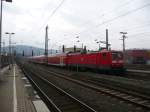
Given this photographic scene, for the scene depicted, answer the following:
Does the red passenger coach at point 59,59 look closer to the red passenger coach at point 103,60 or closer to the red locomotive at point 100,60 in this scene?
the red locomotive at point 100,60

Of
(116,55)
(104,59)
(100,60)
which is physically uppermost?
(116,55)

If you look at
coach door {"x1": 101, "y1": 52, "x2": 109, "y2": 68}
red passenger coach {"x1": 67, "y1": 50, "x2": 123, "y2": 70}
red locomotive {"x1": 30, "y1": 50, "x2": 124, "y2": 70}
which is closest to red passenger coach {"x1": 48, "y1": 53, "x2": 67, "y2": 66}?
red locomotive {"x1": 30, "y1": 50, "x2": 124, "y2": 70}

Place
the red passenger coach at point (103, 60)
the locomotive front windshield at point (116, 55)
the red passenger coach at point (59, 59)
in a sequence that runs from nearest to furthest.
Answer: the red passenger coach at point (103, 60) < the locomotive front windshield at point (116, 55) < the red passenger coach at point (59, 59)

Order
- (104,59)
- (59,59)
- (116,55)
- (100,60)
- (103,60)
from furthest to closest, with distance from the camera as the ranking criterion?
(59,59)
(100,60)
(103,60)
(104,59)
(116,55)

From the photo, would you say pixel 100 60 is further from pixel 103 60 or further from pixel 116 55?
pixel 116 55

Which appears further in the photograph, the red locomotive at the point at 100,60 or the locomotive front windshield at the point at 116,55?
the locomotive front windshield at the point at 116,55

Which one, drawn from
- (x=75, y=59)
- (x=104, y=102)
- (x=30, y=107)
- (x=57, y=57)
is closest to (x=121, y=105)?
(x=104, y=102)

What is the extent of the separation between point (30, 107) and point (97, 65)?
72.4 ft

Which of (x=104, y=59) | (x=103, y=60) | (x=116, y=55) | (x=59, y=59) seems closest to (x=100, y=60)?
(x=103, y=60)

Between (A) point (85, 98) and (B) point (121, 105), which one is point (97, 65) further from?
(B) point (121, 105)

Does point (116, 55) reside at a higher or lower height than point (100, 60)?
higher

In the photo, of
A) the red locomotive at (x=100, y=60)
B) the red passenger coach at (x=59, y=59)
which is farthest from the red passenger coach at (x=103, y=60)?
the red passenger coach at (x=59, y=59)

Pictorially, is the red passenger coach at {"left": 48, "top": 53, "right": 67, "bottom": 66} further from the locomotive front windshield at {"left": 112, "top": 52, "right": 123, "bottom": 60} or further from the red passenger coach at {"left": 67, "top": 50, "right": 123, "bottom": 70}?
the locomotive front windshield at {"left": 112, "top": 52, "right": 123, "bottom": 60}

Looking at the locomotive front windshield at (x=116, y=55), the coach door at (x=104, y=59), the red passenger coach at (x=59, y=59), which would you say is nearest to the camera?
the locomotive front windshield at (x=116, y=55)
